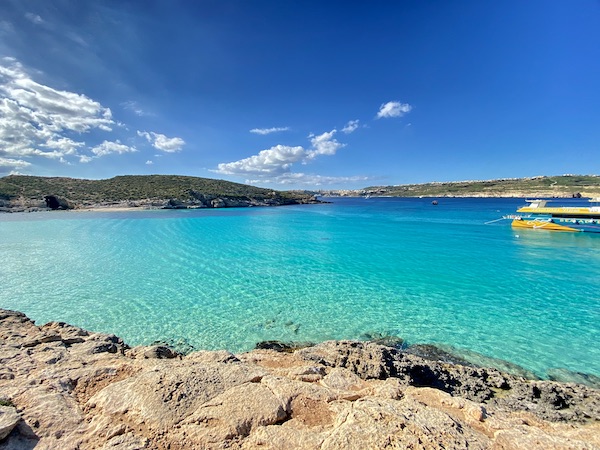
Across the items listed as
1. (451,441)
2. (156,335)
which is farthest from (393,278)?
(451,441)

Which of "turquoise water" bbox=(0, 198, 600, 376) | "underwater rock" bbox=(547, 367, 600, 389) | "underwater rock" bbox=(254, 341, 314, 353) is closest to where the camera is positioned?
"underwater rock" bbox=(547, 367, 600, 389)

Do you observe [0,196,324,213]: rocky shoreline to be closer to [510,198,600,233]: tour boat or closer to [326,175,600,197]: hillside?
[510,198,600,233]: tour boat

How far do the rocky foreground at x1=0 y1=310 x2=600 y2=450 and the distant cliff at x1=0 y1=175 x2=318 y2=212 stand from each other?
80.1 meters

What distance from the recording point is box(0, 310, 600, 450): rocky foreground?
354 cm

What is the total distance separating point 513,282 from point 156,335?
16633mm

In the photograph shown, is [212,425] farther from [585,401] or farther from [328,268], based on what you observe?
[328,268]

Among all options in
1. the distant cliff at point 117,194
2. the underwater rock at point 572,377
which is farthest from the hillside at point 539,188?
the underwater rock at point 572,377

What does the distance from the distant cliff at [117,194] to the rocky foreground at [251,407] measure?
263ft

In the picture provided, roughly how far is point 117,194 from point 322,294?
8571 centimetres

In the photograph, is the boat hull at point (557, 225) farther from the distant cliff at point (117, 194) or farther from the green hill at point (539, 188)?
the green hill at point (539, 188)

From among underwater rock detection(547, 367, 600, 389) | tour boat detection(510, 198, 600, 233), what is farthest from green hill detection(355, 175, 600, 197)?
underwater rock detection(547, 367, 600, 389)

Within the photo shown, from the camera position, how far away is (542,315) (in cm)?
1098

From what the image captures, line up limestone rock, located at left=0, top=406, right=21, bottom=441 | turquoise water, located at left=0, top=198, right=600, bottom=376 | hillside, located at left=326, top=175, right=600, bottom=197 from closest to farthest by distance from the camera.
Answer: limestone rock, located at left=0, top=406, right=21, bottom=441 → turquoise water, located at left=0, top=198, right=600, bottom=376 → hillside, located at left=326, top=175, right=600, bottom=197

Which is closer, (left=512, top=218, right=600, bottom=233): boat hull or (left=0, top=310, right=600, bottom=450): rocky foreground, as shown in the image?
(left=0, top=310, right=600, bottom=450): rocky foreground
